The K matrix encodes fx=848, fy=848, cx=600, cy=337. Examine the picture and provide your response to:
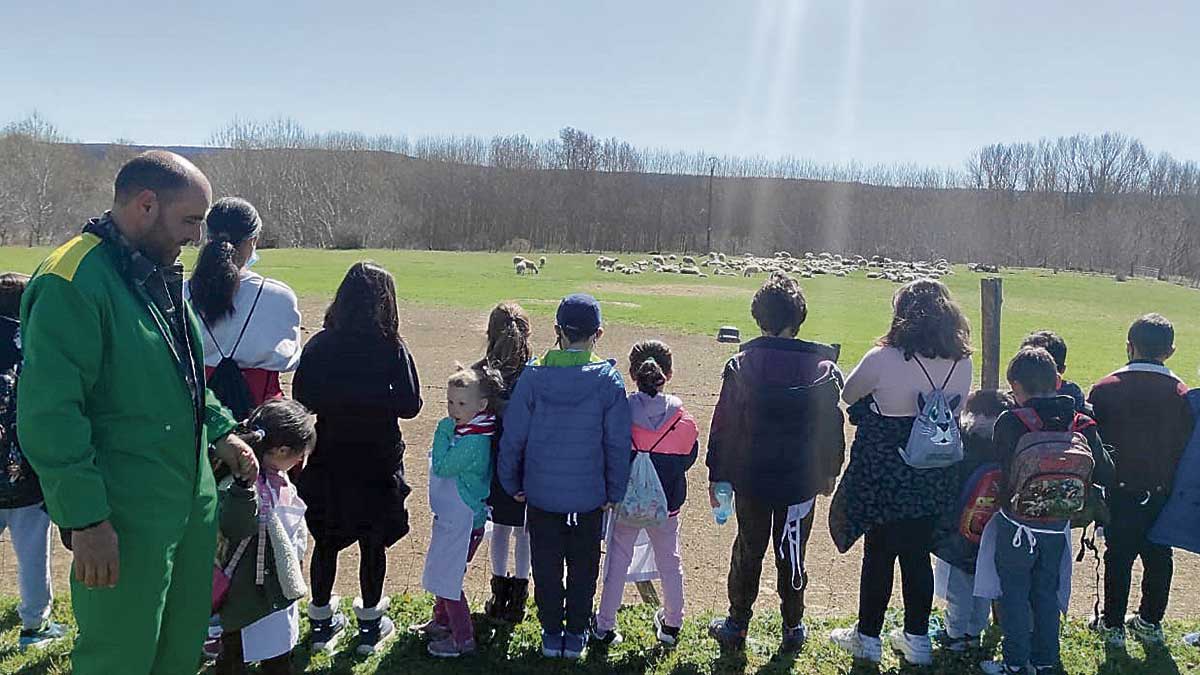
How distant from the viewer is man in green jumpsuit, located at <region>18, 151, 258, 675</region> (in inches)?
91.4

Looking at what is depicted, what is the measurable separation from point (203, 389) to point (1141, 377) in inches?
175

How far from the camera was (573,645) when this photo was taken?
13.2 ft

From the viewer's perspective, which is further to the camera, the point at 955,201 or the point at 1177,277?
the point at 955,201

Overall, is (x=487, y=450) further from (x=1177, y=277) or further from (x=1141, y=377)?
(x=1177, y=277)

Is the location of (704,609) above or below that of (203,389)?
below

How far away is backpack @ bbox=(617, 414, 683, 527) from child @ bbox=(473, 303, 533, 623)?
0.58 m

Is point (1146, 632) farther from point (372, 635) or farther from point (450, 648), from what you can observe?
point (372, 635)

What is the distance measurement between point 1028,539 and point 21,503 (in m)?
4.69

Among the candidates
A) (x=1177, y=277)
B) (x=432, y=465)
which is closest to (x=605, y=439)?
(x=432, y=465)

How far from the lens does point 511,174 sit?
95.1 m

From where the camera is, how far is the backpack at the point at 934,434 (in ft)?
12.9

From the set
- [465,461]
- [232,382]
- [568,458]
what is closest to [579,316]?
[568,458]

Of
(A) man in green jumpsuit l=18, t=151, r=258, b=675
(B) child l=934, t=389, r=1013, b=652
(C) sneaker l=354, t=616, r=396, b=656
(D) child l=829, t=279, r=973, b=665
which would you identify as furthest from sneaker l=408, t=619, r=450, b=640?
(B) child l=934, t=389, r=1013, b=652

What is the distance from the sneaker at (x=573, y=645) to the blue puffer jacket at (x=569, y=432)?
24.5 inches
